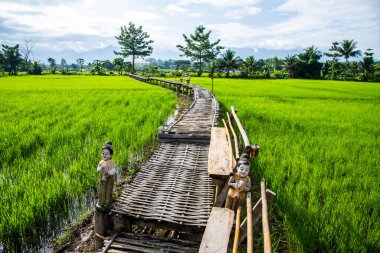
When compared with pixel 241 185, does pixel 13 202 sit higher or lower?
lower

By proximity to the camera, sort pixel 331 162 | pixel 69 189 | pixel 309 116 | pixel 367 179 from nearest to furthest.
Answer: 1. pixel 69 189
2. pixel 367 179
3. pixel 331 162
4. pixel 309 116

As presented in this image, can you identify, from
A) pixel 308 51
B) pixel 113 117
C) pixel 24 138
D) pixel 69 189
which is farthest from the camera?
pixel 308 51

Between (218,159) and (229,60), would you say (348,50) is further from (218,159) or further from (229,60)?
(218,159)

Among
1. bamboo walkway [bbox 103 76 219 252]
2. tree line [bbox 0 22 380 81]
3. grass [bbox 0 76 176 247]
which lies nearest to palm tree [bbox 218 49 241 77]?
tree line [bbox 0 22 380 81]

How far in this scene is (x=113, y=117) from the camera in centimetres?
798

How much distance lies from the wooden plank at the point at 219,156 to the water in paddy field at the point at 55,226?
1.80 metres

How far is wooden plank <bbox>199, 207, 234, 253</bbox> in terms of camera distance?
204cm

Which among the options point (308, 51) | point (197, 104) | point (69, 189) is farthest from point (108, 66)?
point (69, 189)

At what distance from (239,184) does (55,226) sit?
2.30m

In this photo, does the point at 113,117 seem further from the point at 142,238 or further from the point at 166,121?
the point at 142,238

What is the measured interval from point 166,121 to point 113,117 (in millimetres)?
1666

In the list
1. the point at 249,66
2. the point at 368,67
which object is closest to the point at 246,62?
the point at 249,66

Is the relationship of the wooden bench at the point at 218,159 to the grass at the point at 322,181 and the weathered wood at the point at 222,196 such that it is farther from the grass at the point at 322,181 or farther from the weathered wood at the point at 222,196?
the grass at the point at 322,181

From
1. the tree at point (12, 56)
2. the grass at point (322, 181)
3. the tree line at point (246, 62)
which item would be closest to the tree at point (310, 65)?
the tree line at point (246, 62)
